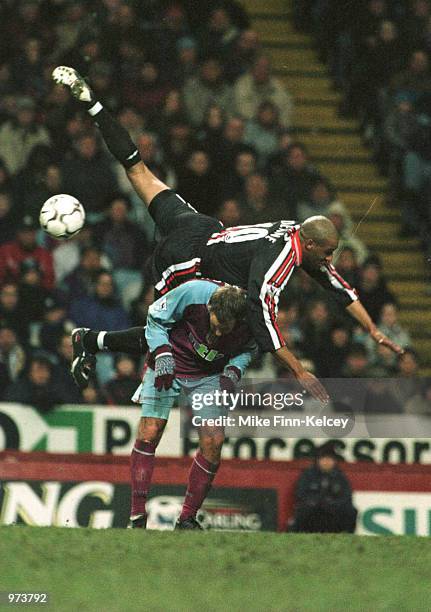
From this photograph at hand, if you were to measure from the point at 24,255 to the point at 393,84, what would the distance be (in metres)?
4.79

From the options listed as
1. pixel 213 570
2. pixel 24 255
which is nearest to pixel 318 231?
pixel 213 570

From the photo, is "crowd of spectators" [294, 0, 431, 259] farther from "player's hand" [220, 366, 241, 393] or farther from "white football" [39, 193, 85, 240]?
"player's hand" [220, 366, 241, 393]

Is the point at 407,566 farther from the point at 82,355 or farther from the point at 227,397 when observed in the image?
the point at 82,355

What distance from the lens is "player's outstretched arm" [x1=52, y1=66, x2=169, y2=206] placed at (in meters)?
9.64

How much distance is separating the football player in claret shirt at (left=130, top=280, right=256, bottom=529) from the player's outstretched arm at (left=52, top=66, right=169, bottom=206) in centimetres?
121

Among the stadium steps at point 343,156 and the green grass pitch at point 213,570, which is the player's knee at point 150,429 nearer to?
the green grass pitch at point 213,570

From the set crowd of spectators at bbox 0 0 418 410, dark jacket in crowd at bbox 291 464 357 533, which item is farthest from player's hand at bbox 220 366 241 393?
crowd of spectators at bbox 0 0 418 410

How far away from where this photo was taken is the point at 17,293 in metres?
11.6

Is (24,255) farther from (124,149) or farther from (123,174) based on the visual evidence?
(124,149)

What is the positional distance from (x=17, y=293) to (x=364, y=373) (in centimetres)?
292

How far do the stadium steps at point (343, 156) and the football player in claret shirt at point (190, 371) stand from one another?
486cm

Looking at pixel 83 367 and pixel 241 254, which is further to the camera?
pixel 83 367

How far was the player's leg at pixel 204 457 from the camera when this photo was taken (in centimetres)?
870

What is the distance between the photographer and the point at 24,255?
1200 cm
